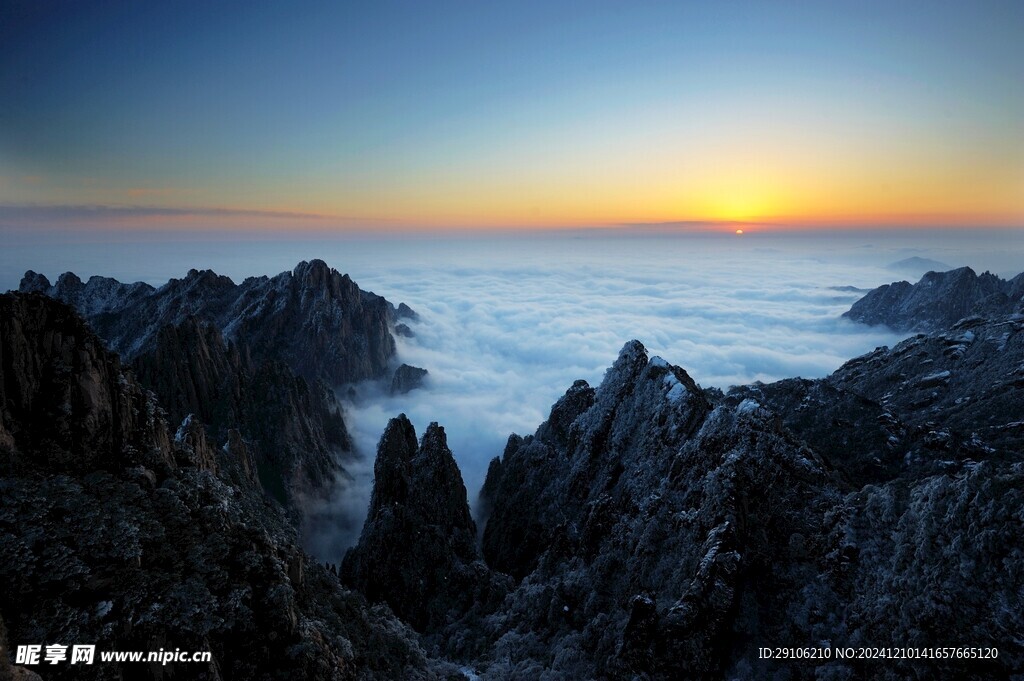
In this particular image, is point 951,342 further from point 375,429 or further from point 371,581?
point 375,429

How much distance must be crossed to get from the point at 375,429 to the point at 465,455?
2783 centimetres

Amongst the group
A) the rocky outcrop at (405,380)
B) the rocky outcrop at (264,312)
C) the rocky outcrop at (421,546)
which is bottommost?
the rocky outcrop at (405,380)

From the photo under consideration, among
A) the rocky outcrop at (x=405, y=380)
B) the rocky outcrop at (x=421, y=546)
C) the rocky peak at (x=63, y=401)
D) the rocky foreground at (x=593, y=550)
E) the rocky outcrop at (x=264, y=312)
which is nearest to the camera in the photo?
the rocky foreground at (x=593, y=550)

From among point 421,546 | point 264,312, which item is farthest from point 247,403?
point 264,312

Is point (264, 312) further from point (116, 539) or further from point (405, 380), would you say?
point (116, 539)

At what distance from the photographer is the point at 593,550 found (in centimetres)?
4272

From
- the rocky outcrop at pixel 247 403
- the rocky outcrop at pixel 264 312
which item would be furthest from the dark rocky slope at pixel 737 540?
the rocky outcrop at pixel 264 312

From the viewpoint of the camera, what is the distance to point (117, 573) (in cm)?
1864

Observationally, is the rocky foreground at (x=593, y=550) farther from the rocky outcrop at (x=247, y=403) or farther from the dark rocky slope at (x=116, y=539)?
the rocky outcrop at (x=247, y=403)

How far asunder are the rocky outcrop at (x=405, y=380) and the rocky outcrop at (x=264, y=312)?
29.5 ft

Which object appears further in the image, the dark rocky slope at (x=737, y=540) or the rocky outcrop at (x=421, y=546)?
the rocky outcrop at (x=421, y=546)

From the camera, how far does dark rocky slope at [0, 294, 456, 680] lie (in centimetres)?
1727

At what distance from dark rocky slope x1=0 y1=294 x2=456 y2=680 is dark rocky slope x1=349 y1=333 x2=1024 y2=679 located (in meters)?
17.6

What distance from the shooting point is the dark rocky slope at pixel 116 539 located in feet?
56.6
